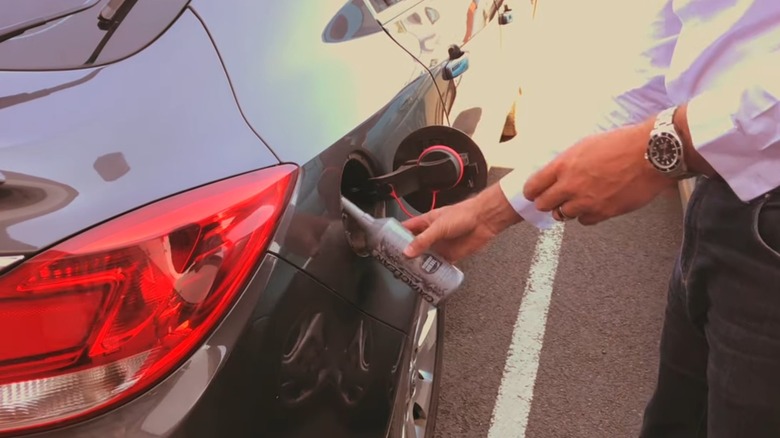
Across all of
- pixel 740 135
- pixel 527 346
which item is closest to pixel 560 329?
pixel 527 346

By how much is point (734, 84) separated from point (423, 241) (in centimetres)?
67

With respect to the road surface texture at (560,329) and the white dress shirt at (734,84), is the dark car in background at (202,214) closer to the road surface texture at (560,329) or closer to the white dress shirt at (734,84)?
the white dress shirt at (734,84)

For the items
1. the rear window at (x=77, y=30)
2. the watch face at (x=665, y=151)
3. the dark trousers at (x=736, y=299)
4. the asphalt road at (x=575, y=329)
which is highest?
the rear window at (x=77, y=30)

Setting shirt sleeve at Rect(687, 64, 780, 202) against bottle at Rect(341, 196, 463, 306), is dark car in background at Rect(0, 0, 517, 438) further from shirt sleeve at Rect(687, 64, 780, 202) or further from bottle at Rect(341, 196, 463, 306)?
shirt sleeve at Rect(687, 64, 780, 202)

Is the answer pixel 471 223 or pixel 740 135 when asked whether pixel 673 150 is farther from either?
pixel 471 223

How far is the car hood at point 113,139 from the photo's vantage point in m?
1.13

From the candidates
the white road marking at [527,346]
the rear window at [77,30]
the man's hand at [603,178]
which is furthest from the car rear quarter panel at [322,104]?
the white road marking at [527,346]

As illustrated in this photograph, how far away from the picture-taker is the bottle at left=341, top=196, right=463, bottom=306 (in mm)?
1577

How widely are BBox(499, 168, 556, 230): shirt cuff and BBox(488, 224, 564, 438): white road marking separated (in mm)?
1399

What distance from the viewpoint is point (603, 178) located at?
Answer: 4.25 feet

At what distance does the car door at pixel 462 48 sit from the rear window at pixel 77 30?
0.72 meters

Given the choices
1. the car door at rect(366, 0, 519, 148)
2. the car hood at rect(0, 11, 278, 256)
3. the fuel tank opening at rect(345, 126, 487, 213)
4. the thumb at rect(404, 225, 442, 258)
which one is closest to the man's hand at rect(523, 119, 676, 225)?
the thumb at rect(404, 225, 442, 258)

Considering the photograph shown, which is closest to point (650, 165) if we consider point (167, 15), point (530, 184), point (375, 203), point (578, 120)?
point (530, 184)

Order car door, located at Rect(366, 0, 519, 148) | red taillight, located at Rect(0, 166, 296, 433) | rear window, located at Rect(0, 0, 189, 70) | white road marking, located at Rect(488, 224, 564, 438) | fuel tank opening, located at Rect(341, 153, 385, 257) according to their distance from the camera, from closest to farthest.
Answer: red taillight, located at Rect(0, 166, 296, 433)
rear window, located at Rect(0, 0, 189, 70)
fuel tank opening, located at Rect(341, 153, 385, 257)
car door, located at Rect(366, 0, 519, 148)
white road marking, located at Rect(488, 224, 564, 438)
